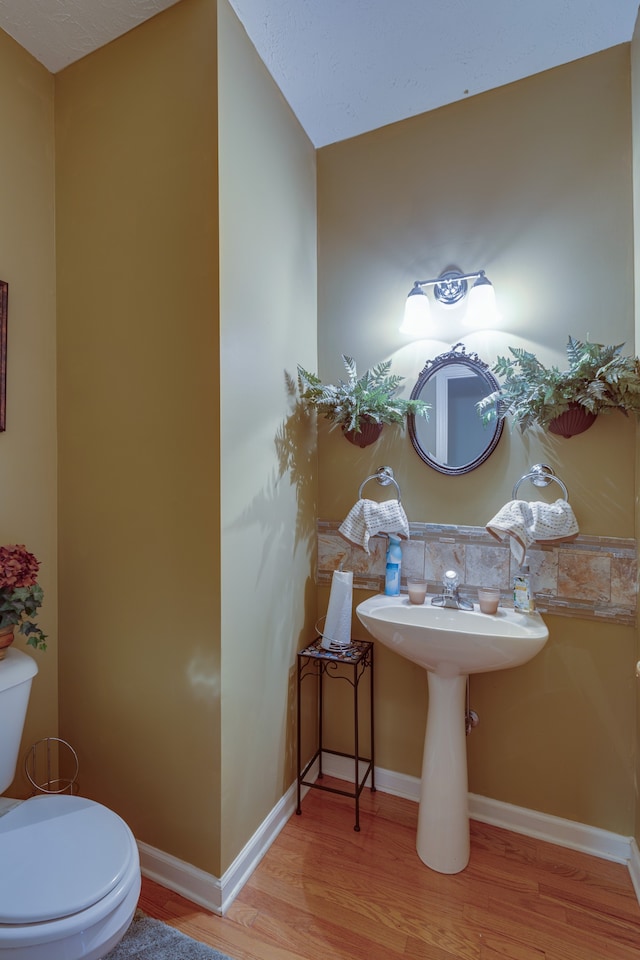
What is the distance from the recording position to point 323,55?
171cm

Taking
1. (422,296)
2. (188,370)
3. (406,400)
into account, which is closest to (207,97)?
(188,370)

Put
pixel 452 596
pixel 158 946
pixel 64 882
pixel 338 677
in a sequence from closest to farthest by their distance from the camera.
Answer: pixel 64 882 < pixel 158 946 < pixel 452 596 < pixel 338 677

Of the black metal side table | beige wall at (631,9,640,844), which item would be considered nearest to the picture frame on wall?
the black metal side table

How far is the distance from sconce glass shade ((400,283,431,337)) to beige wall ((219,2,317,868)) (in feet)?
1.45

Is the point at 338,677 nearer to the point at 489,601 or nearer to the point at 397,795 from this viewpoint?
the point at 397,795

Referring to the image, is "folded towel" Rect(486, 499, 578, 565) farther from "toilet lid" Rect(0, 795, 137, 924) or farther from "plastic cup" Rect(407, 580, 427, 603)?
"toilet lid" Rect(0, 795, 137, 924)

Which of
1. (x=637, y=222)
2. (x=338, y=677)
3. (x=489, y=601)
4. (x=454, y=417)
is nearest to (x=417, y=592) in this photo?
(x=489, y=601)

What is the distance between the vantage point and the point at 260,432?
171cm

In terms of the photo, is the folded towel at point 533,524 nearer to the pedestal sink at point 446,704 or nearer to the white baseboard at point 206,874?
the pedestal sink at point 446,704

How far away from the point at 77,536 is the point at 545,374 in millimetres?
1765

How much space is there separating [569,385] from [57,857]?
6.39ft

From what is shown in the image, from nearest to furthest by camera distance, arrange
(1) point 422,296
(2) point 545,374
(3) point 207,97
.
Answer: (3) point 207,97, (2) point 545,374, (1) point 422,296

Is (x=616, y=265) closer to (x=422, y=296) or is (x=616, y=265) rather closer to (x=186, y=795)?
(x=422, y=296)

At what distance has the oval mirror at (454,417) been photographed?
1.85 meters
